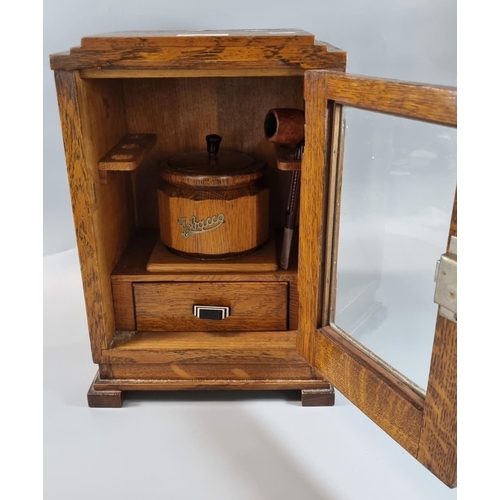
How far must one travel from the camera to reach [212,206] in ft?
3.73

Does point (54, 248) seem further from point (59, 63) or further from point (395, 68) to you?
point (395, 68)

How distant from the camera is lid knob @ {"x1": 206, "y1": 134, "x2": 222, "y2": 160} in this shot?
47.9 inches

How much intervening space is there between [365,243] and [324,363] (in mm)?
209

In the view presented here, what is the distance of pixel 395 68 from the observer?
152 cm

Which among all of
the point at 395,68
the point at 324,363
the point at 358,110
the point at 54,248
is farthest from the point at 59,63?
the point at 54,248

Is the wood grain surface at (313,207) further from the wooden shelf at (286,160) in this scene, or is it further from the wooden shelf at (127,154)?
the wooden shelf at (127,154)

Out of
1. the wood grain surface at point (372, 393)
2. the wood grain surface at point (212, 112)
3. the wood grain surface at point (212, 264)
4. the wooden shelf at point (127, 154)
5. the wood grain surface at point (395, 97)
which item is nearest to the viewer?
the wood grain surface at point (395, 97)

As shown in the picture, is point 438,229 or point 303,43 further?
point 303,43

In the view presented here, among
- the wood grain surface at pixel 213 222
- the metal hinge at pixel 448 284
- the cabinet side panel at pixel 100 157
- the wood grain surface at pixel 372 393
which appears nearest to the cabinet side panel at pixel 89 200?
the cabinet side panel at pixel 100 157

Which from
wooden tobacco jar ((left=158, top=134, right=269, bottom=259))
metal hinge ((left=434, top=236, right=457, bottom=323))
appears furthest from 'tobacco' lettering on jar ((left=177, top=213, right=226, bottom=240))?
metal hinge ((left=434, top=236, right=457, bottom=323))

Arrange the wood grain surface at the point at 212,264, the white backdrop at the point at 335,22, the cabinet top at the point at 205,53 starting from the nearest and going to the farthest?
the cabinet top at the point at 205,53
the wood grain surface at the point at 212,264
the white backdrop at the point at 335,22

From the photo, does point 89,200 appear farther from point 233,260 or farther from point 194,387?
point 194,387

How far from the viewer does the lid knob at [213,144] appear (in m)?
1.22

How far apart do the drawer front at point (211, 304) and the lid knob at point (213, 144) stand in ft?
0.94
